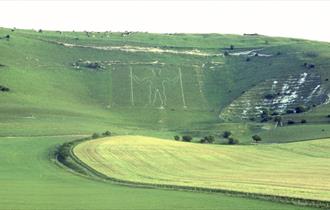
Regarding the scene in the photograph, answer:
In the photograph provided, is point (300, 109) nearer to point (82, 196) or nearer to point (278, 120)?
point (278, 120)

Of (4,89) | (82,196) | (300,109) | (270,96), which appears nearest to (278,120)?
(300,109)

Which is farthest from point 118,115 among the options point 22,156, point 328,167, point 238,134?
point 328,167

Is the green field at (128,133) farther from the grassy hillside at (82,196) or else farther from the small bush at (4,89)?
the small bush at (4,89)

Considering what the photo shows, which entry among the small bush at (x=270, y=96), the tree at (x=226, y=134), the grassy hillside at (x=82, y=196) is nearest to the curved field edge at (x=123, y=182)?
the grassy hillside at (x=82, y=196)

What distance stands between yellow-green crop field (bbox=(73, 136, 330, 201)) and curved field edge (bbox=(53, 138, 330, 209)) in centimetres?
97

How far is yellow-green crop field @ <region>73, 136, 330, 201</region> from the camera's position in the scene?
68.6 meters

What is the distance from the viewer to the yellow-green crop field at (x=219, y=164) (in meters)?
68.6

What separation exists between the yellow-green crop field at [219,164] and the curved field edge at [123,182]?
965 millimetres

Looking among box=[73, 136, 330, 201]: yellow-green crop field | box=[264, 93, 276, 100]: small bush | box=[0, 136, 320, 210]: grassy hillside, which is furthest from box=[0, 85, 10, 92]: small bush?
box=[0, 136, 320, 210]: grassy hillside

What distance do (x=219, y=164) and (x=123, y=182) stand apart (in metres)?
22.0

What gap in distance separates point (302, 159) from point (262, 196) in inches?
1427

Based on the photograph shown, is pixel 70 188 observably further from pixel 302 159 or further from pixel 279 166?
pixel 302 159

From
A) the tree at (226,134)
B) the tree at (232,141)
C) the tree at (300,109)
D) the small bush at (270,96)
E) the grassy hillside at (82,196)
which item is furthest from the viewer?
the small bush at (270,96)

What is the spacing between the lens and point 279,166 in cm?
8738
